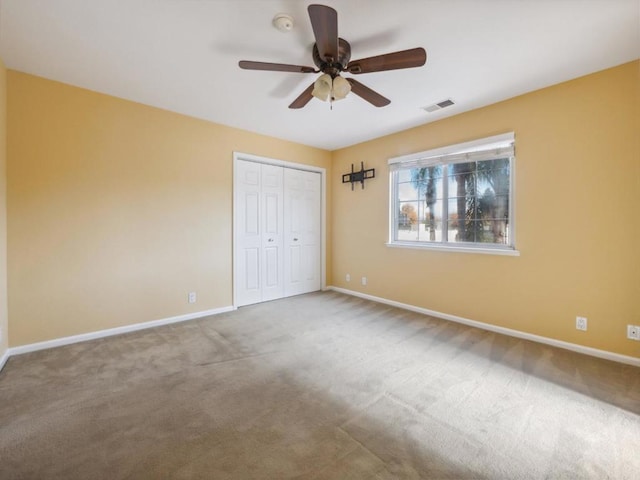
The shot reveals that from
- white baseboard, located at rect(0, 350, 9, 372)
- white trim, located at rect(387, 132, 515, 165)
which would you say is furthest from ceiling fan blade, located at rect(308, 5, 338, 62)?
white baseboard, located at rect(0, 350, 9, 372)

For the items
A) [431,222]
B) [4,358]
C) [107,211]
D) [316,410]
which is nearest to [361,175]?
[431,222]

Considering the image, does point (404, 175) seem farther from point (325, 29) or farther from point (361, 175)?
point (325, 29)

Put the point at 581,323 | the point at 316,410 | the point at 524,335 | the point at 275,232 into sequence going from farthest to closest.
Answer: the point at 275,232, the point at 524,335, the point at 581,323, the point at 316,410

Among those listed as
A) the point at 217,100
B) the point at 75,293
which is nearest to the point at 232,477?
the point at 75,293

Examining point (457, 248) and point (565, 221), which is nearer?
point (565, 221)

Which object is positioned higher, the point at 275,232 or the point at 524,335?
the point at 275,232

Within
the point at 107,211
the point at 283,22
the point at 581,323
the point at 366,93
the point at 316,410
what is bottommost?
the point at 316,410

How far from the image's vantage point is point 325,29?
63.5 inches

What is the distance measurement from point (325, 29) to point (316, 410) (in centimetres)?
233

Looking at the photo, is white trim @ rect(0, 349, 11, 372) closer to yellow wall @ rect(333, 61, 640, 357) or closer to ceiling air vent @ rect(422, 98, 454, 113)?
yellow wall @ rect(333, 61, 640, 357)

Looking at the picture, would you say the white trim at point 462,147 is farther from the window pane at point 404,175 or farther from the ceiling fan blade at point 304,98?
the ceiling fan blade at point 304,98

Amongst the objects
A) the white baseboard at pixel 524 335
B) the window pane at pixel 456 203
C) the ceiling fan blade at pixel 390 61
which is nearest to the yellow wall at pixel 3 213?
the ceiling fan blade at pixel 390 61

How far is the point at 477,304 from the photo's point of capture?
331 centimetres

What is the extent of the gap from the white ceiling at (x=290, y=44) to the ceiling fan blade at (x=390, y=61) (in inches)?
10.8
